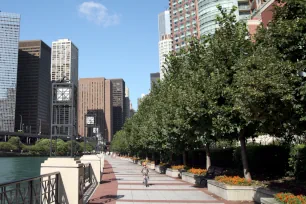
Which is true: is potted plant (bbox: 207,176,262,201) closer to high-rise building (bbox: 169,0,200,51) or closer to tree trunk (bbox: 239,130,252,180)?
tree trunk (bbox: 239,130,252,180)

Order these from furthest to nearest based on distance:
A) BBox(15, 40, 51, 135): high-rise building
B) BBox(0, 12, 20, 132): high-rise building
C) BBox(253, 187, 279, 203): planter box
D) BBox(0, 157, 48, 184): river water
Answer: BBox(15, 40, 51, 135): high-rise building < BBox(0, 12, 20, 132): high-rise building < BBox(0, 157, 48, 184): river water < BBox(253, 187, 279, 203): planter box

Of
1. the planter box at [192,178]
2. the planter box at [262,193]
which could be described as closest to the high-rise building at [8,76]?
the planter box at [192,178]

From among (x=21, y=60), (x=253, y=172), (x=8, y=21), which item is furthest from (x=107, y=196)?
(x=21, y=60)

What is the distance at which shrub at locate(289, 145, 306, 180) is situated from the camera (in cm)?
1282

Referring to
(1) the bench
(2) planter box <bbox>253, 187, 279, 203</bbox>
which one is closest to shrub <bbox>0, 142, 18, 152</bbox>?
(1) the bench

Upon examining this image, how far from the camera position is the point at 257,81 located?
8.61 m

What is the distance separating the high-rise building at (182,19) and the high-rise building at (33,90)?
3539 inches

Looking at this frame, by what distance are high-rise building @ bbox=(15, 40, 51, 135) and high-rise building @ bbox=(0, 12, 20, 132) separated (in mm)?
7150

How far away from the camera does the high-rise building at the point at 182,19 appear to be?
119812mm

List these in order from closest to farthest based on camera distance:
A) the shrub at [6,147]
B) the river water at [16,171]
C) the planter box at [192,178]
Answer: the planter box at [192,178] → the river water at [16,171] → the shrub at [6,147]

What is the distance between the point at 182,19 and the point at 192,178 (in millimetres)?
111731

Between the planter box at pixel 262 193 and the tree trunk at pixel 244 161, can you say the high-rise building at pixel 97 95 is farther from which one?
the planter box at pixel 262 193

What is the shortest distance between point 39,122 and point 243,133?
174m

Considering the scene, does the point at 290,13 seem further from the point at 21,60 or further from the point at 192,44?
the point at 21,60
